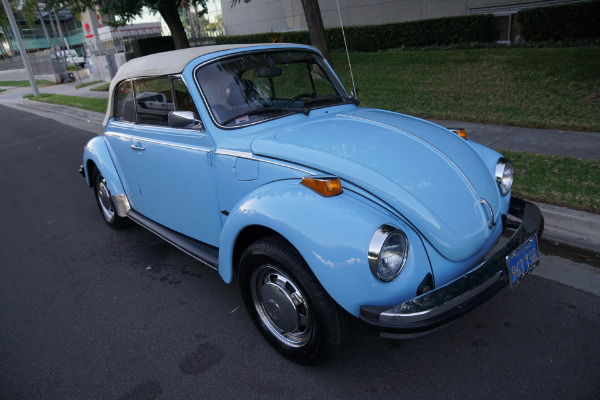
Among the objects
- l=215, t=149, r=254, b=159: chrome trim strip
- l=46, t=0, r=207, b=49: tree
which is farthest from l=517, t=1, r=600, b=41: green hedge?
l=215, t=149, r=254, b=159: chrome trim strip

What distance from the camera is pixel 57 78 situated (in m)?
30.6

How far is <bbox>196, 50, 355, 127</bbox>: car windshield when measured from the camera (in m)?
3.07

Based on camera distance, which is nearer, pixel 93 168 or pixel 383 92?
pixel 93 168

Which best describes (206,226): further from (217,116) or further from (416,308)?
(416,308)

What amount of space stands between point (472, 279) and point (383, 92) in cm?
855

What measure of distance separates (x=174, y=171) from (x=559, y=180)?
398 centimetres

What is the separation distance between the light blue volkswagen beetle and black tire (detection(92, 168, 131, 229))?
3.70 ft

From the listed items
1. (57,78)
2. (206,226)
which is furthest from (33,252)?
(57,78)

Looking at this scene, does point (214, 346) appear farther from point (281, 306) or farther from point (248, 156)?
point (248, 156)

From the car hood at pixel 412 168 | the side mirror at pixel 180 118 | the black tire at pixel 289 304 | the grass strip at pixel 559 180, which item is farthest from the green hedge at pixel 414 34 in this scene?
the black tire at pixel 289 304

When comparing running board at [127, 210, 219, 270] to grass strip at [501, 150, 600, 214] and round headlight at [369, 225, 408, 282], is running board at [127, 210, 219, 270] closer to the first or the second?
round headlight at [369, 225, 408, 282]

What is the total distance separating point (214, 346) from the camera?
2.82m

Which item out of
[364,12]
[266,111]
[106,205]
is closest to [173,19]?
[364,12]

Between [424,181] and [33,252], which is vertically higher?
[424,181]
